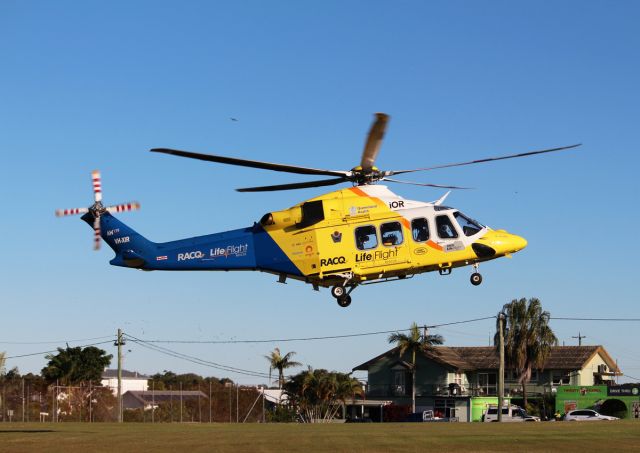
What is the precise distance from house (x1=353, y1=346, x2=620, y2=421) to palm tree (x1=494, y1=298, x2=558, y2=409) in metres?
1.77

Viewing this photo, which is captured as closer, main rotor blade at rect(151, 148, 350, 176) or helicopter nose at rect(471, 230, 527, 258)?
main rotor blade at rect(151, 148, 350, 176)

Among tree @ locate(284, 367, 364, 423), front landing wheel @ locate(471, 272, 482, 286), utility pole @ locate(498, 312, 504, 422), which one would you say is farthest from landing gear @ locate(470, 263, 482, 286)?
tree @ locate(284, 367, 364, 423)

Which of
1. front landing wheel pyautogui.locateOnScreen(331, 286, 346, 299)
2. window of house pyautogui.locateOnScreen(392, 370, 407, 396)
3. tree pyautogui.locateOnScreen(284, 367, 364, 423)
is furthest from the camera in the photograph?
window of house pyautogui.locateOnScreen(392, 370, 407, 396)

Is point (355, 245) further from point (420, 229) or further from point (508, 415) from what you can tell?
point (508, 415)

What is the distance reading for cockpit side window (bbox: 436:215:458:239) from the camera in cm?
3612

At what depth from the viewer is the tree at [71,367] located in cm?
10469

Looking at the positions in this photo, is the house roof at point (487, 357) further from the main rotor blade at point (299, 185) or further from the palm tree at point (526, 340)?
the main rotor blade at point (299, 185)

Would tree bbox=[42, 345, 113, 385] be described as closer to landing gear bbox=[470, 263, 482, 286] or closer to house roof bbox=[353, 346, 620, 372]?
house roof bbox=[353, 346, 620, 372]

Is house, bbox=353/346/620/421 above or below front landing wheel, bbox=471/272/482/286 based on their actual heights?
below

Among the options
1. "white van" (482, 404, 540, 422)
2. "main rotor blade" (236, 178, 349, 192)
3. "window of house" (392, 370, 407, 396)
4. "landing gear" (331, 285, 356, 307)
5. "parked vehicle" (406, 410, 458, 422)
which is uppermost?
"main rotor blade" (236, 178, 349, 192)

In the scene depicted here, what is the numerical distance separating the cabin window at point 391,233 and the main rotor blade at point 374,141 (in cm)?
221

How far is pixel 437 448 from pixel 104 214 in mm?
15619

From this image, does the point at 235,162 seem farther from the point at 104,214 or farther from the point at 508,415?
the point at 508,415

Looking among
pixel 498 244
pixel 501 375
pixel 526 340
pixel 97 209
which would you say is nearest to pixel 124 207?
pixel 97 209
